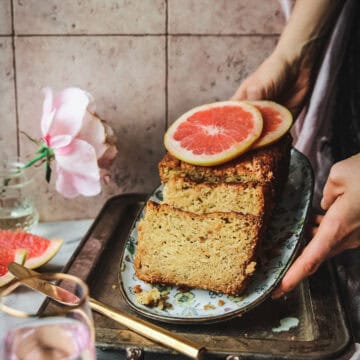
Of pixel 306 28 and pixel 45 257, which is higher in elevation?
pixel 306 28

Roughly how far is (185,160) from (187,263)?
0.28 metres

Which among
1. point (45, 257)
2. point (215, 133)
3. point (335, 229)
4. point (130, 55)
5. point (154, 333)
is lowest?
point (45, 257)

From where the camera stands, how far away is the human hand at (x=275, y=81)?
167 centimetres

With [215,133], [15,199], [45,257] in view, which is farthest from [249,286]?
[15,199]

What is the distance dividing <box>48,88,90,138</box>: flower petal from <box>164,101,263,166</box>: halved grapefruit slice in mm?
252

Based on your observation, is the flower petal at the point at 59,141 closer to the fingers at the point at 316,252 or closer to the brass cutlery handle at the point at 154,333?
the brass cutlery handle at the point at 154,333

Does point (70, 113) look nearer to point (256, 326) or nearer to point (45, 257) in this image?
point (45, 257)

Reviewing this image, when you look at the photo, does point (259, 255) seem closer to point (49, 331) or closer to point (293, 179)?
point (293, 179)

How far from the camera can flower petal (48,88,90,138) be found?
5.00 feet

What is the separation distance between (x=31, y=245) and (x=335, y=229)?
32.0 inches

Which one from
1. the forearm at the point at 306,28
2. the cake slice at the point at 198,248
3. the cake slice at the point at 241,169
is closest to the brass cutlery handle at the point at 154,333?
the cake slice at the point at 198,248

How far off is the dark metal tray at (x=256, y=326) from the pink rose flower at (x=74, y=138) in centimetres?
18

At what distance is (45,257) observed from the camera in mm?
1492

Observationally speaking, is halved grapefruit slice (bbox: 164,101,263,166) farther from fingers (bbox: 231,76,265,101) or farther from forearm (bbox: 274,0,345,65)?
forearm (bbox: 274,0,345,65)
